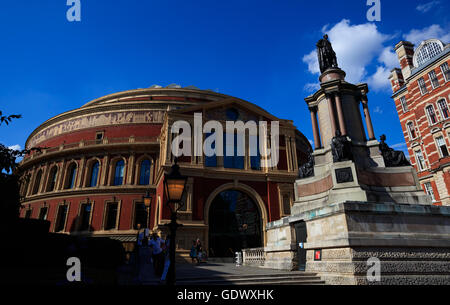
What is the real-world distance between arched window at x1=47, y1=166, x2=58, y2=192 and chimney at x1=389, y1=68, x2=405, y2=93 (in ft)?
155

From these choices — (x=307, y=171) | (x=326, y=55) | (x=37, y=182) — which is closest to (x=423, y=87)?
(x=326, y=55)

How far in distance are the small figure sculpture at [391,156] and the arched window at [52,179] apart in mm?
33100

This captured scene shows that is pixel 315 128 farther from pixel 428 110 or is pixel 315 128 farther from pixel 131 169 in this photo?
pixel 428 110

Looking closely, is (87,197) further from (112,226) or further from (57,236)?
(57,236)

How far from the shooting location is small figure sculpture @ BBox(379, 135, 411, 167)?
347 inches

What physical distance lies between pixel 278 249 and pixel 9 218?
9740mm

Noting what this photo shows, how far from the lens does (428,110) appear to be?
3005cm

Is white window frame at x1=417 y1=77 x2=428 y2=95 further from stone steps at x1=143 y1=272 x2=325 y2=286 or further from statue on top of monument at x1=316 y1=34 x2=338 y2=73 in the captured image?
stone steps at x1=143 y1=272 x2=325 y2=286

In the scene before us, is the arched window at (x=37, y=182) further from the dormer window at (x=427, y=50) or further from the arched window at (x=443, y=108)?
the dormer window at (x=427, y=50)

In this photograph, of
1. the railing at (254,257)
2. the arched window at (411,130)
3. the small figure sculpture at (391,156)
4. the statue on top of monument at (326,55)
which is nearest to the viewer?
the small figure sculpture at (391,156)

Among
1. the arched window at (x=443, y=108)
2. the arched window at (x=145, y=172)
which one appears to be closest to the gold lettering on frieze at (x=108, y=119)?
the arched window at (x=145, y=172)

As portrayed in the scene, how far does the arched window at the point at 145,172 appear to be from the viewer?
26.9 m

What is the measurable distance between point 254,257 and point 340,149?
8353 millimetres
